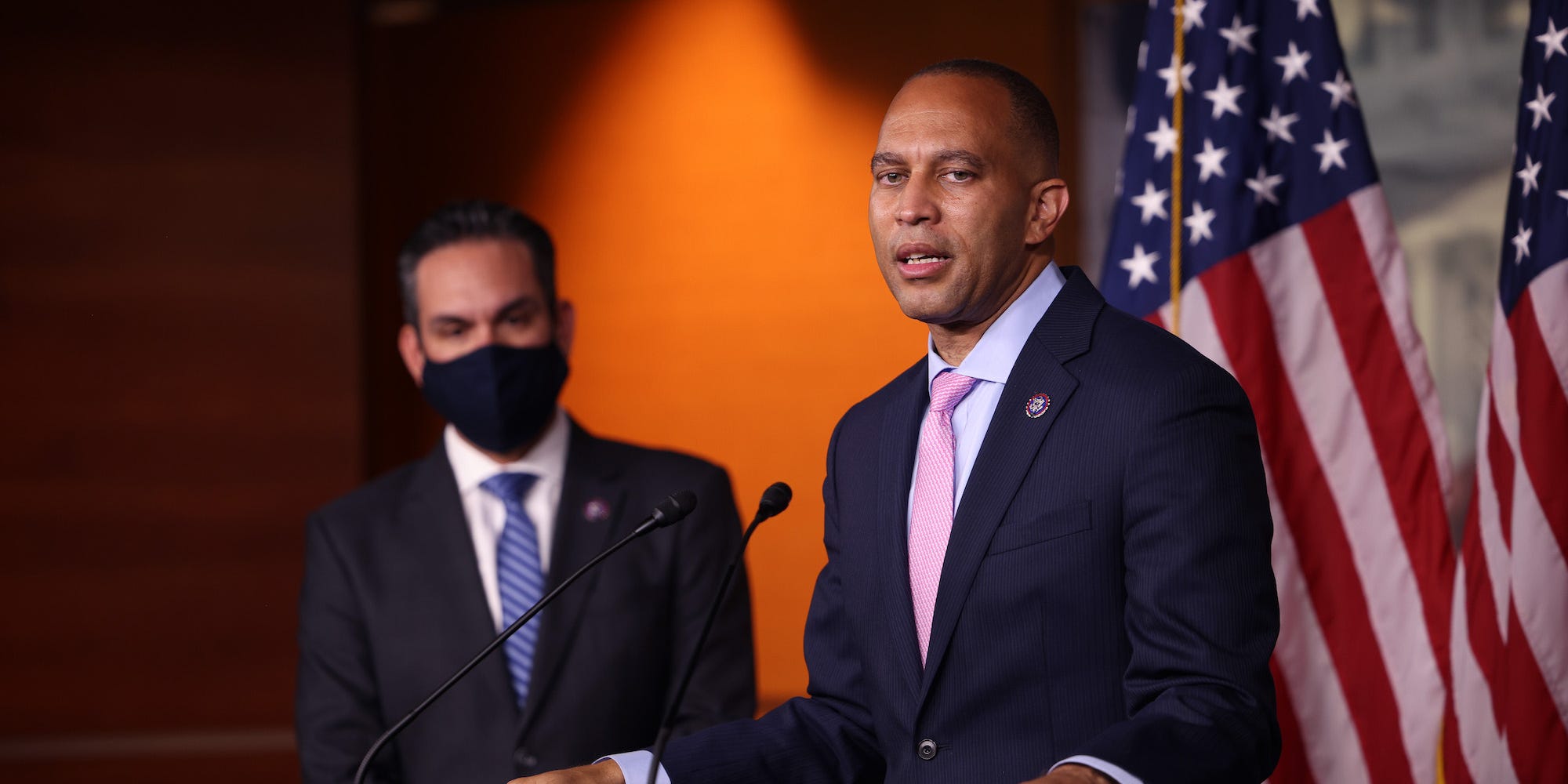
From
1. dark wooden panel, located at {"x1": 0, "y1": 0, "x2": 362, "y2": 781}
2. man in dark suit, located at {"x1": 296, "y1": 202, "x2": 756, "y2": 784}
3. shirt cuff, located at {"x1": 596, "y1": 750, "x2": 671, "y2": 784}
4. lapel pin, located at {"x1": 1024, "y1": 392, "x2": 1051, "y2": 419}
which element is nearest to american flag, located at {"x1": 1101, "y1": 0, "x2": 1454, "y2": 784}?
man in dark suit, located at {"x1": 296, "y1": 202, "x2": 756, "y2": 784}

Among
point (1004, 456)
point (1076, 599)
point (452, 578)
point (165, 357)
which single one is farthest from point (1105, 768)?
point (165, 357)

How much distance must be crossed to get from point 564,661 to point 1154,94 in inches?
60.5

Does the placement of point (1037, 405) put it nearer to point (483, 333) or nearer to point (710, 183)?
point (483, 333)

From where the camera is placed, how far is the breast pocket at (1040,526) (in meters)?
1.53

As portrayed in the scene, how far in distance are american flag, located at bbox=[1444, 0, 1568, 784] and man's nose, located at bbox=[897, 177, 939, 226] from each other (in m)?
1.36

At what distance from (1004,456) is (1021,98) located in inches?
16.5

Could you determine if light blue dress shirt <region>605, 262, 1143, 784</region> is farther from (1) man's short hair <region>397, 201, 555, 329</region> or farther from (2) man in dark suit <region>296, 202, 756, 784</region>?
(1) man's short hair <region>397, 201, 555, 329</region>

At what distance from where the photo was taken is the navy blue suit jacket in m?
1.45

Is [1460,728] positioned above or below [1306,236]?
below

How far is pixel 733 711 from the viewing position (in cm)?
261

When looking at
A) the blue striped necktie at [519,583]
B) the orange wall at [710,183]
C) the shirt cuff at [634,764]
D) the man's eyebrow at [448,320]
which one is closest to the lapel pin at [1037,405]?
the shirt cuff at [634,764]

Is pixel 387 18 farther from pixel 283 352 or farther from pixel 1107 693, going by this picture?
pixel 1107 693

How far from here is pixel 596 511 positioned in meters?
2.66

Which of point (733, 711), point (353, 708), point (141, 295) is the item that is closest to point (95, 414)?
point (141, 295)
